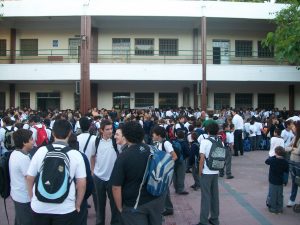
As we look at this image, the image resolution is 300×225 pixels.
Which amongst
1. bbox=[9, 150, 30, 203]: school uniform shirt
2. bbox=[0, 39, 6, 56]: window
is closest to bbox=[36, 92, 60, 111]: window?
bbox=[0, 39, 6, 56]: window

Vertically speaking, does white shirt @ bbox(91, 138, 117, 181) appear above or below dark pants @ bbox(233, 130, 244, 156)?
above

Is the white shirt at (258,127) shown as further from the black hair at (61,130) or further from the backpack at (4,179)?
the black hair at (61,130)

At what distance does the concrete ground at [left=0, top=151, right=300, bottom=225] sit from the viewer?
7.46 metres

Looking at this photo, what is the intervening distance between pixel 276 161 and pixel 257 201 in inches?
56.7

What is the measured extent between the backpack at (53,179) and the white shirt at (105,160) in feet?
7.51

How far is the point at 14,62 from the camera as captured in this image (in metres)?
27.1

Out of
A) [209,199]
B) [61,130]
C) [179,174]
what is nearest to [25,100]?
[179,174]

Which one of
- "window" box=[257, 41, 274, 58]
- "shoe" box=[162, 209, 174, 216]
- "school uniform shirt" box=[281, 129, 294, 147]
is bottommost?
"shoe" box=[162, 209, 174, 216]

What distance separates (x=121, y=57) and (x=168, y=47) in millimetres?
3135

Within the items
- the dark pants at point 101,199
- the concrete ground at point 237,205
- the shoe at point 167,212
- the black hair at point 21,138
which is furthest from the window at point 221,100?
the black hair at point 21,138

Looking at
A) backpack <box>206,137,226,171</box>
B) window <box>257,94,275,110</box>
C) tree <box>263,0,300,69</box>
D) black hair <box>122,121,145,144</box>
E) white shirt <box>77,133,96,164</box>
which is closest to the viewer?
black hair <box>122,121,145,144</box>

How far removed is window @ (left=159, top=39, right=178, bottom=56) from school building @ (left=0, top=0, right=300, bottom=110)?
65 millimetres

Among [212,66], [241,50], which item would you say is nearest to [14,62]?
[212,66]

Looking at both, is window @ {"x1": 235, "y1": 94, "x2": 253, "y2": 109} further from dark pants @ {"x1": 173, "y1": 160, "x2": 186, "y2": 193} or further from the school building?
dark pants @ {"x1": 173, "y1": 160, "x2": 186, "y2": 193}
